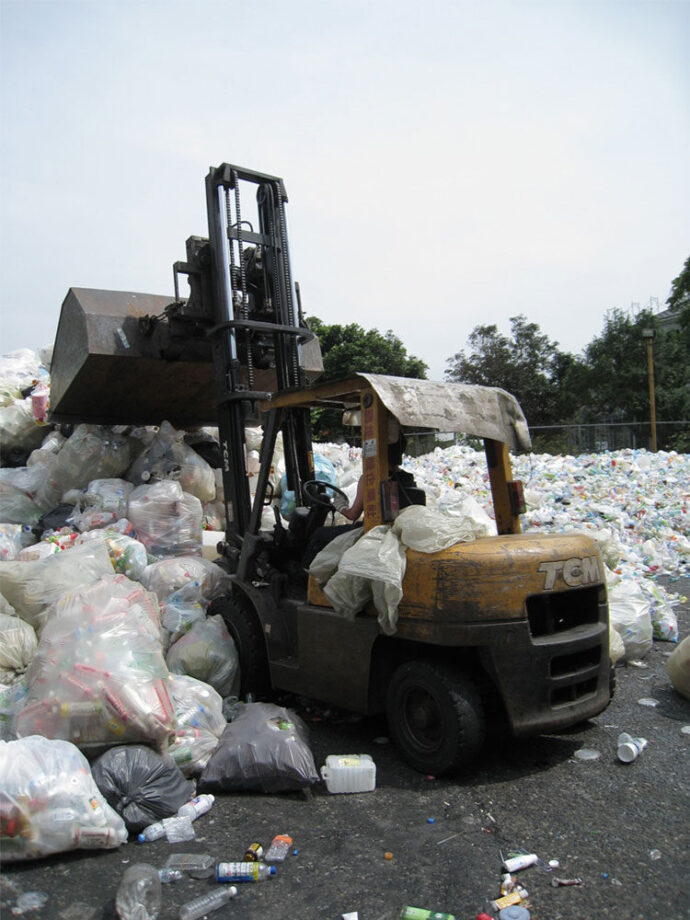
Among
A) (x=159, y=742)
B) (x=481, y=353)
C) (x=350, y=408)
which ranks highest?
(x=481, y=353)

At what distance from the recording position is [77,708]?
123 inches

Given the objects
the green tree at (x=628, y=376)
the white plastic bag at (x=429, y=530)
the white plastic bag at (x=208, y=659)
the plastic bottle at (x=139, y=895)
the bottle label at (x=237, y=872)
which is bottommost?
the bottle label at (x=237, y=872)

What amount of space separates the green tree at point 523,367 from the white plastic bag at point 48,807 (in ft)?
100

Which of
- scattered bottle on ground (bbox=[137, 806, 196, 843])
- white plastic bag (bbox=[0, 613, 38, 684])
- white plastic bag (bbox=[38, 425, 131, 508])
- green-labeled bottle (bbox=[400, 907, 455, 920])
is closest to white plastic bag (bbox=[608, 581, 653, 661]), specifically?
green-labeled bottle (bbox=[400, 907, 455, 920])

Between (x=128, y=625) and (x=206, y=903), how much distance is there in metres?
1.45

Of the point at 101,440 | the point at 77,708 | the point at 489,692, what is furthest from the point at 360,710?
the point at 101,440

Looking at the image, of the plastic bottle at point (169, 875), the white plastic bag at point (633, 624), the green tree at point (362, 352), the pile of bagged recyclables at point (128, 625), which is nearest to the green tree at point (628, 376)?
the green tree at point (362, 352)

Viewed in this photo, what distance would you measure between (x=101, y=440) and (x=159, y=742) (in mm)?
4040

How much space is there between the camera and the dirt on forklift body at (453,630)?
328 centimetres

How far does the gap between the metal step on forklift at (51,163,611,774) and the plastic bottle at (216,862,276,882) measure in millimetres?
991

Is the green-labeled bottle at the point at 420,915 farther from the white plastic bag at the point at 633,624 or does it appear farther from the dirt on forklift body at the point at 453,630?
the white plastic bag at the point at 633,624

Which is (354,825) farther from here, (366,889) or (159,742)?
(159,742)

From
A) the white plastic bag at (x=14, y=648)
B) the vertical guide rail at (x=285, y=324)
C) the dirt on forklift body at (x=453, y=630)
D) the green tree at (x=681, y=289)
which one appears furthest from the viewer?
the green tree at (x=681, y=289)

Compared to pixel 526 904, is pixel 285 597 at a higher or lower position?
higher
